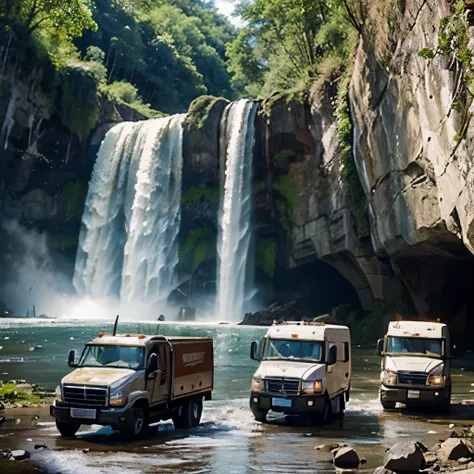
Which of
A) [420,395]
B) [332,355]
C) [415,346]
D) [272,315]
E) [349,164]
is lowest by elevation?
[420,395]

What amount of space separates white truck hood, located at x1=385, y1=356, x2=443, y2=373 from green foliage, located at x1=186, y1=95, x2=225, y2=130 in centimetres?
4546

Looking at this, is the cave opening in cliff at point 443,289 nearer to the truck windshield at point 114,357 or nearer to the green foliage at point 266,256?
the green foliage at point 266,256

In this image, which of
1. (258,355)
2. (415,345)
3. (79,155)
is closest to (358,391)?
(415,345)

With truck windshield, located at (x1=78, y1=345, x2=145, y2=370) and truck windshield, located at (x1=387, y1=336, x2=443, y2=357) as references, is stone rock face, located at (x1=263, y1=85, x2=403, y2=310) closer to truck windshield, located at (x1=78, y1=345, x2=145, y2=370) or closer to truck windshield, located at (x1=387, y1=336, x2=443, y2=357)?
truck windshield, located at (x1=387, y1=336, x2=443, y2=357)

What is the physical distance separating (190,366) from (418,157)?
17014mm

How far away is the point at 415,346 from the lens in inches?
868

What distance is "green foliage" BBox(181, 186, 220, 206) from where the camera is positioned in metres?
66.2

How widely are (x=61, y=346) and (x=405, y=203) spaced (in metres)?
19.0

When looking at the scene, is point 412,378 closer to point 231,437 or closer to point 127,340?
point 231,437

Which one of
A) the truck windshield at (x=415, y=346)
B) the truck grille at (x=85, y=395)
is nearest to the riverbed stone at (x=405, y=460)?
the truck grille at (x=85, y=395)

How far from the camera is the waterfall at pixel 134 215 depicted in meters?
67.6

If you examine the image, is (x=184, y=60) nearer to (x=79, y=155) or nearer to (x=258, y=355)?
(x=79, y=155)

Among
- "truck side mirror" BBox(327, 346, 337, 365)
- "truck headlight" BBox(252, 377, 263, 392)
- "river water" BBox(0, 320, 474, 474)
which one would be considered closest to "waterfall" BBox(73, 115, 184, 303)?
"river water" BBox(0, 320, 474, 474)

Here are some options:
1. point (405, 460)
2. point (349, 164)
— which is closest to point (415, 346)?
point (405, 460)
